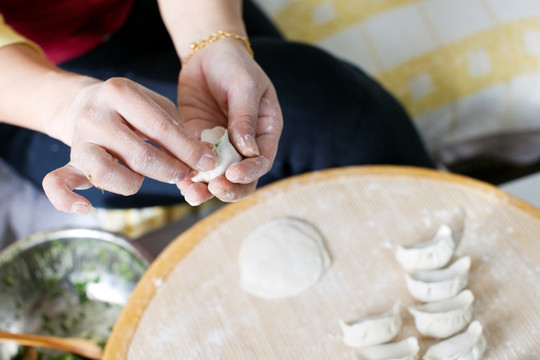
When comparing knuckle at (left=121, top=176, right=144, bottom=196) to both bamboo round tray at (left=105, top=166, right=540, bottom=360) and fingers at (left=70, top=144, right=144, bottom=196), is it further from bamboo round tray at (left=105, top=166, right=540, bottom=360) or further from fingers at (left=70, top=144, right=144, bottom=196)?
bamboo round tray at (left=105, top=166, right=540, bottom=360)

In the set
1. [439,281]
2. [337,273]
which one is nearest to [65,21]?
[337,273]

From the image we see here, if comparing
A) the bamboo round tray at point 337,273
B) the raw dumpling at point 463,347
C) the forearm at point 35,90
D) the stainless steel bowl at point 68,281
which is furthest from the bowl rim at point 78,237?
the raw dumpling at point 463,347

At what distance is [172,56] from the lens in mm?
842

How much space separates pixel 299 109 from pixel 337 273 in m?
0.29

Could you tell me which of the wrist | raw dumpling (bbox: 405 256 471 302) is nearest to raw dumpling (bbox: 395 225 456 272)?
raw dumpling (bbox: 405 256 471 302)

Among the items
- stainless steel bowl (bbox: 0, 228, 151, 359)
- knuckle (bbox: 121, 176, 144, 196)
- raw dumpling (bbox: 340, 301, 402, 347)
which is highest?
knuckle (bbox: 121, 176, 144, 196)

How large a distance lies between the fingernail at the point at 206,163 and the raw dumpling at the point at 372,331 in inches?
12.7

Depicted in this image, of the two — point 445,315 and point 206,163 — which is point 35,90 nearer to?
point 206,163

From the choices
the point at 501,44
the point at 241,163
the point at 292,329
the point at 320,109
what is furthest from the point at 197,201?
the point at 501,44

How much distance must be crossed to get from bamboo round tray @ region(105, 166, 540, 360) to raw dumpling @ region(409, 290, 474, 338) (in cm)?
2

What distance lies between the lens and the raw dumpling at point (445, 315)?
24.9 inches

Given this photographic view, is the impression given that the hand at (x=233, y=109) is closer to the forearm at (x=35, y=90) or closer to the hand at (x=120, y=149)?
the hand at (x=120, y=149)

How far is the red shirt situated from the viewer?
0.77 m

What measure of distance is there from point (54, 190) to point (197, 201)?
0.48 ft
